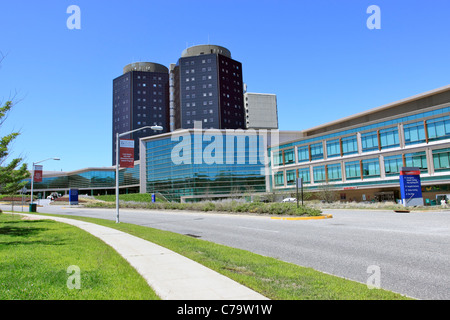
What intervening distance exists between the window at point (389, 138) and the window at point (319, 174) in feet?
42.0

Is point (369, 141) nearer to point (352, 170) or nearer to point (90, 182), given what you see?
point (352, 170)

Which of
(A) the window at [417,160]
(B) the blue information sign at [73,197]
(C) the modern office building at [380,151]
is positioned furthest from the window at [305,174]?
(B) the blue information sign at [73,197]

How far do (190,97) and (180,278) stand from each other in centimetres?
12002

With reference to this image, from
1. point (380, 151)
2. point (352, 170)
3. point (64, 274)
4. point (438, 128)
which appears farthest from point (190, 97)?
point (64, 274)

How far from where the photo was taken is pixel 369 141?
5481 centimetres

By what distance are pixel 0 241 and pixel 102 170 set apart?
368 feet

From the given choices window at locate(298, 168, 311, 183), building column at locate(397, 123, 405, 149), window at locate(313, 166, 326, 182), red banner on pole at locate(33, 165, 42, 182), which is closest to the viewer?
red banner on pole at locate(33, 165, 42, 182)

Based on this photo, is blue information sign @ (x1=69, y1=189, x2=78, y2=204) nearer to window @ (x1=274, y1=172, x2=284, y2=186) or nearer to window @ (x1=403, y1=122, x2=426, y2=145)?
window @ (x1=274, y1=172, x2=284, y2=186)

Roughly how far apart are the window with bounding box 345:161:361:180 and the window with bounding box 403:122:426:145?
9092mm

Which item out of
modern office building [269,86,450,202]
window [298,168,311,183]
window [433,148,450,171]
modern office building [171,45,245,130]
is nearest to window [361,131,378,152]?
modern office building [269,86,450,202]

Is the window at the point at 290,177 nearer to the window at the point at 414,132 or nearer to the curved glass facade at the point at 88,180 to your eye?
the window at the point at 414,132

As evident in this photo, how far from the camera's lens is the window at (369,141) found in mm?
53688

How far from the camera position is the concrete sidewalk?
520cm

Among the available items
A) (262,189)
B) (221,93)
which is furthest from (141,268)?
(221,93)
